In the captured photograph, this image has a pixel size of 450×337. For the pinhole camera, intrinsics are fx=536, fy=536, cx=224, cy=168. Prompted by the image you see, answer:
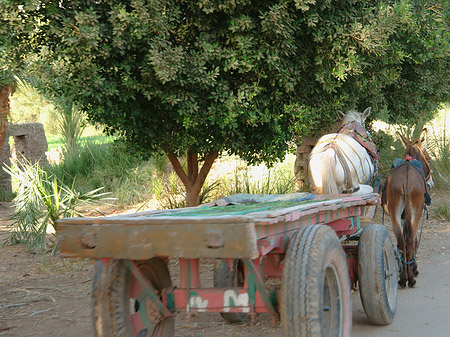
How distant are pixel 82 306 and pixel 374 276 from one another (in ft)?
10.2

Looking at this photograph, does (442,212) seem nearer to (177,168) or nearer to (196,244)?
(177,168)

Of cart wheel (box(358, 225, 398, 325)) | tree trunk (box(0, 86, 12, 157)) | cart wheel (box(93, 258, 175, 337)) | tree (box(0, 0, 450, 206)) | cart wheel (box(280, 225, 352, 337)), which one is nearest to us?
cart wheel (box(280, 225, 352, 337))

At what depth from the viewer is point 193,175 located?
850 centimetres

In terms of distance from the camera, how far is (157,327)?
412cm

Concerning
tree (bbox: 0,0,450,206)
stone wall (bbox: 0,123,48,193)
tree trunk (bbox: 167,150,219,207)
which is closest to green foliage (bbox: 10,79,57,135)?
stone wall (bbox: 0,123,48,193)

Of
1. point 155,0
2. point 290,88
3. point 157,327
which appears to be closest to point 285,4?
point 290,88

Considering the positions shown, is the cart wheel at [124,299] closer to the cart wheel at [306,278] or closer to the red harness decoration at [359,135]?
the cart wheel at [306,278]

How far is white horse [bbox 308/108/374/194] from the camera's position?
6.57 metres

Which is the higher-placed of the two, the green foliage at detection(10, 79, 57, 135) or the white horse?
the green foliage at detection(10, 79, 57, 135)

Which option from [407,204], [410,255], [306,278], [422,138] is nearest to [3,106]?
[422,138]

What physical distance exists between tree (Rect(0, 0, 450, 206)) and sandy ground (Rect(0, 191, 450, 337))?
2.08 m

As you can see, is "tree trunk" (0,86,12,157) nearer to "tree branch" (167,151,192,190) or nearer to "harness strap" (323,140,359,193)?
"tree branch" (167,151,192,190)

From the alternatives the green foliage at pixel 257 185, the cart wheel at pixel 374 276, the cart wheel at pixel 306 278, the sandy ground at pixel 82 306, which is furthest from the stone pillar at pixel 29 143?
the cart wheel at pixel 306 278

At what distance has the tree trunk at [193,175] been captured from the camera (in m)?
8.05
